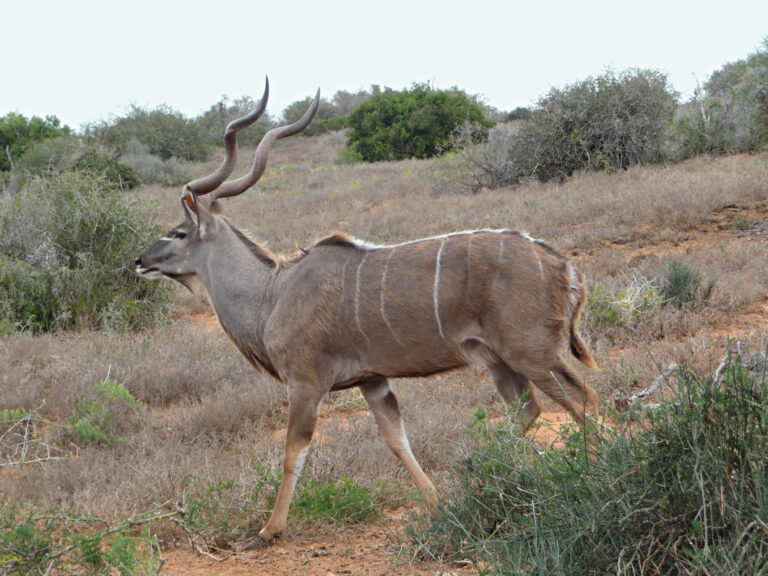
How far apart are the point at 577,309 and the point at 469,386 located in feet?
7.80

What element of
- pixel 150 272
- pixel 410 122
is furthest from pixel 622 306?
pixel 410 122

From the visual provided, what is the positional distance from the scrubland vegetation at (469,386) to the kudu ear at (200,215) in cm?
43

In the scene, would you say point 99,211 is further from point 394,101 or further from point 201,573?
point 394,101

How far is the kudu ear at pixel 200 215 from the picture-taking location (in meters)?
5.14

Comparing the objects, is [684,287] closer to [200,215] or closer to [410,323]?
[410,323]

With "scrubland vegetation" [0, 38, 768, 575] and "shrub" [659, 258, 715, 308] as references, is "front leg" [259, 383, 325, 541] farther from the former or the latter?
"shrub" [659, 258, 715, 308]

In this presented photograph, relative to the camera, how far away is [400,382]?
679cm

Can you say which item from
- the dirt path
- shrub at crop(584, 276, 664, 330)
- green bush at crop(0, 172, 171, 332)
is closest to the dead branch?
the dirt path

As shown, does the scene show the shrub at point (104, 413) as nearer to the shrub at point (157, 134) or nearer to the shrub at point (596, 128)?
the shrub at point (596, 128)

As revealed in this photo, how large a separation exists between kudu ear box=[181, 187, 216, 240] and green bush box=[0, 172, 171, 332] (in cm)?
413

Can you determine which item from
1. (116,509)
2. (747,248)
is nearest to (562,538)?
(116,509)

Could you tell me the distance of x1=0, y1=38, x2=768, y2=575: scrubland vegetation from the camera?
8.83ft

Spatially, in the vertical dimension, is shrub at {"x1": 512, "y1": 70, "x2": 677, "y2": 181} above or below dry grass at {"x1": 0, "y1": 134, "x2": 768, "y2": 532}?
above

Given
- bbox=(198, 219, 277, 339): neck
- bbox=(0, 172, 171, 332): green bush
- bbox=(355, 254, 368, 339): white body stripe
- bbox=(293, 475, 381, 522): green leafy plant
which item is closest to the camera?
bbox=(293, 475, 381, 522): green leafy plant
